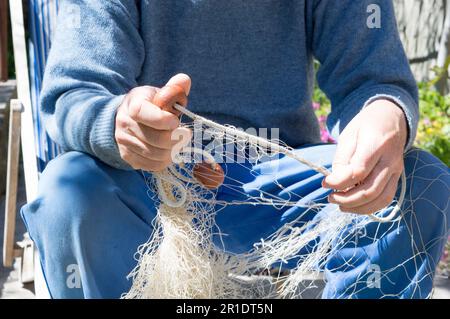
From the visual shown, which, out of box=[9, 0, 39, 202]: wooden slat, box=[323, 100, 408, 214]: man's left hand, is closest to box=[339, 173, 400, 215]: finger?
A: box=[323, 100, 408, 214]: man's left hand

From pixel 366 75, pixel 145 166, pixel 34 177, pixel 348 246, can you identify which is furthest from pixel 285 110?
pixel 34 177

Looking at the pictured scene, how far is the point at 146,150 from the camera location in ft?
4.82

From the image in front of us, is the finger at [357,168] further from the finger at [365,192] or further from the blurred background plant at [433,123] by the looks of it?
the blurred background plant at [433,123]

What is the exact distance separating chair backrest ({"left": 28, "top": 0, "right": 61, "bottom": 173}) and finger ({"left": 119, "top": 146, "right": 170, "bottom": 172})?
0.74 meters

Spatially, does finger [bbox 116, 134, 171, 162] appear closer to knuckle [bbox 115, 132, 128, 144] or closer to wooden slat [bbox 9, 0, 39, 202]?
knuckle [bbox 115, 132, 128, 144]

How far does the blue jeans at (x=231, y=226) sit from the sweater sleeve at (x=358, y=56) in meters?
0.16

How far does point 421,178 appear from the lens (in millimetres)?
1689

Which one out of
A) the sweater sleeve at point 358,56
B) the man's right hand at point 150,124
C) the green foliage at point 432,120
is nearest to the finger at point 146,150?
the man's right hand at point 150,124

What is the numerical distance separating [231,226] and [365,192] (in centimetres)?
41

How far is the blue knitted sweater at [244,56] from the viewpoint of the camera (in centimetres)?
179

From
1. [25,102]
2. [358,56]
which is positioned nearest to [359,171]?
[358,56]

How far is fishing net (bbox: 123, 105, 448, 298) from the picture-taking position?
1623mm

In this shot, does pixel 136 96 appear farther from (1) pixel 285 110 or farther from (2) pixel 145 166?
(1) pixel 285 110
